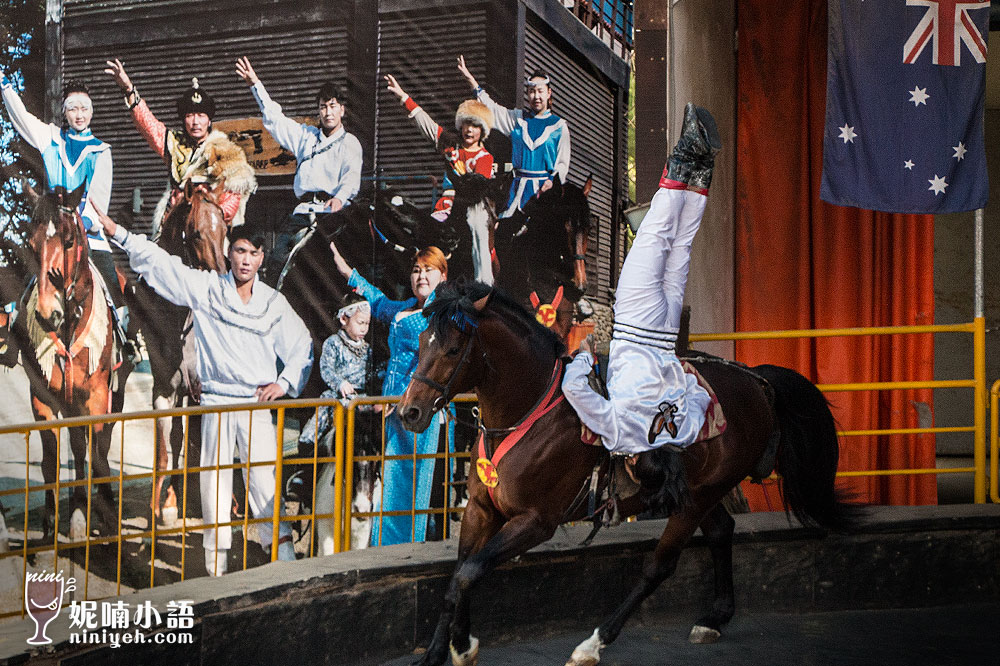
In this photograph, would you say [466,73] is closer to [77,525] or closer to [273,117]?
[273,117]

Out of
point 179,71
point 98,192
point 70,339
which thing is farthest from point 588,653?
point 179,71

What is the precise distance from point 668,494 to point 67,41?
4800 millimetres

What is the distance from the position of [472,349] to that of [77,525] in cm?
340

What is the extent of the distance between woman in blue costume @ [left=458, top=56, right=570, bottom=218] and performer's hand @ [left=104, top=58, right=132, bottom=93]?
2439 mm

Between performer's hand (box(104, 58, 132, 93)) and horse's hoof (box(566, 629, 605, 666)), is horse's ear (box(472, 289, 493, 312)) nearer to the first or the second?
horse's hoof (box(566, 629, 605, 666))

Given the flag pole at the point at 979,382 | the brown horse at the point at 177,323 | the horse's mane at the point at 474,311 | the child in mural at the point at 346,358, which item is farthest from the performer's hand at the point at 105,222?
the flag pole at the point at 979,382

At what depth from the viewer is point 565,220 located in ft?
20.9

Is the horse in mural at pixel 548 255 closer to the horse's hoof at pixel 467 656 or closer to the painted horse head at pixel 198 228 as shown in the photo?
the painted horse head at pixel 198 228

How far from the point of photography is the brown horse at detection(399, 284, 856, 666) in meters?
3.85

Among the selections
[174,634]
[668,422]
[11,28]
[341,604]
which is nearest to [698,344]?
A: [668,422]

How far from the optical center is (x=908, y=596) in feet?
17.4

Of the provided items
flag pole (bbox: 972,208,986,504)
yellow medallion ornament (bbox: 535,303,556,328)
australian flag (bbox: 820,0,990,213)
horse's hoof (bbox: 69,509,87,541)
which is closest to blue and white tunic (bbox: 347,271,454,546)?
yellow medallion ornament (bbox: 535,303,556,328)

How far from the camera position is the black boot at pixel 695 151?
14.0ft

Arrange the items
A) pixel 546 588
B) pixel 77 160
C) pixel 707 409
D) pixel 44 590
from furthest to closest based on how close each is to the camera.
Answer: pixel 77 160 < pixel 44 590 < pixel 546 588 < pixel 707 409
